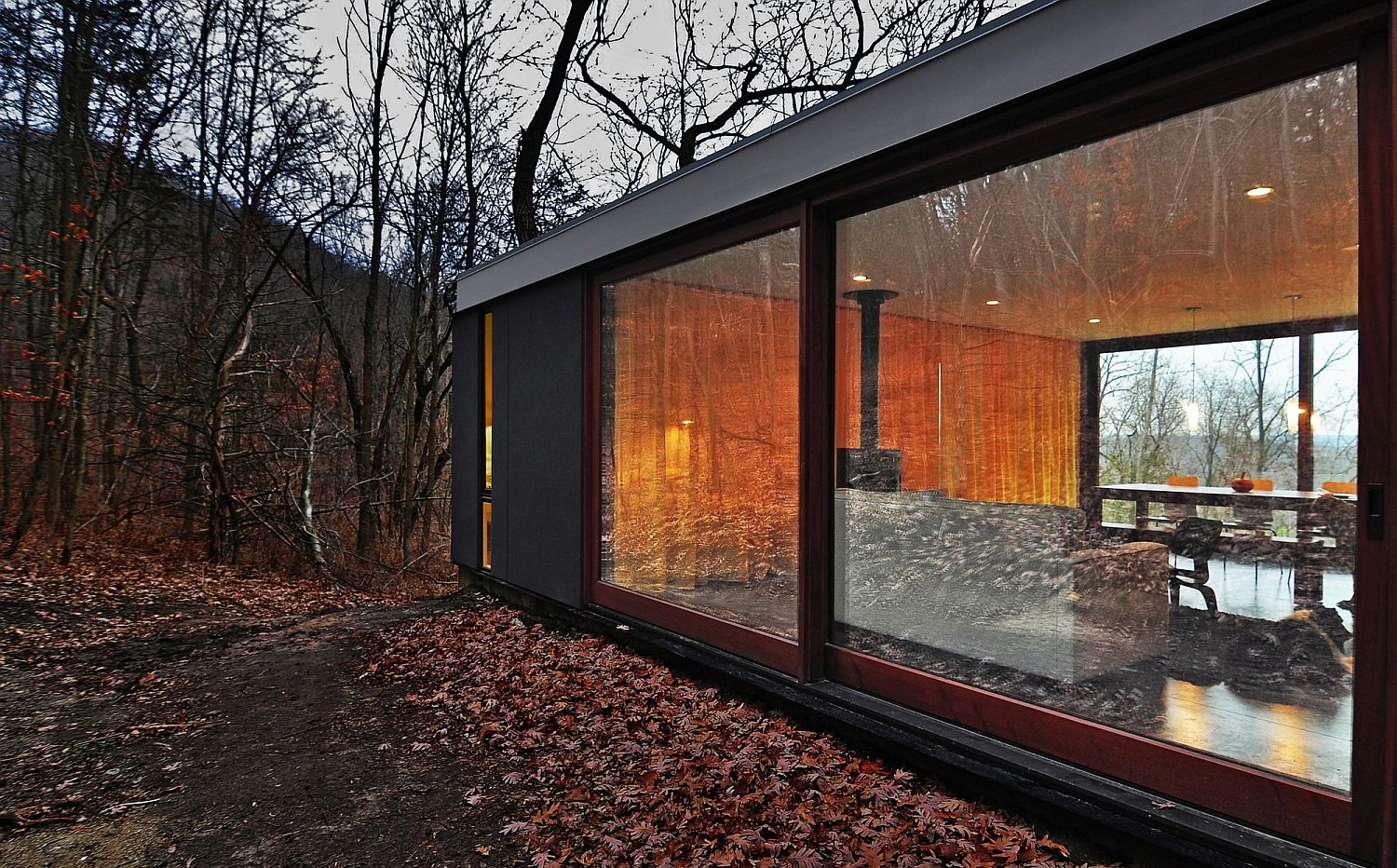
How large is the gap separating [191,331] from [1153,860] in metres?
9.96

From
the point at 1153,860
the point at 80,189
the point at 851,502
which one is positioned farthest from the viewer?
the point at 80,189

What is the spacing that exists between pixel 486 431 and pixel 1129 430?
512 cm

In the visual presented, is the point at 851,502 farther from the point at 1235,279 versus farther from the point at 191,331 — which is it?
the point at 191,331

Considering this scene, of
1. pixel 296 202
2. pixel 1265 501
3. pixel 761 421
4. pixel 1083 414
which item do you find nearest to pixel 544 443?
pixel 761 421

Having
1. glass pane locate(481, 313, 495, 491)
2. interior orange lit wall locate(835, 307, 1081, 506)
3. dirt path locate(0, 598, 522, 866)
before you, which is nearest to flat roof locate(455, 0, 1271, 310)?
interior orange lit wall locate(835, 307, 1081, 506)

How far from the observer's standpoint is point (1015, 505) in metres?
2.74

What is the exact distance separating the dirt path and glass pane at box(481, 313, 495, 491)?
1.92 m

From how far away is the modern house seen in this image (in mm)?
1908

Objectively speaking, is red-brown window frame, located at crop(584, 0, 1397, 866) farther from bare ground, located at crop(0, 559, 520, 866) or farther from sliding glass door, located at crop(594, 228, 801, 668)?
bare ground, located at crop(0, 559, 520, 866)

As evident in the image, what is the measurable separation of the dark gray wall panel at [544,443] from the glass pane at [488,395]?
0.58 feet

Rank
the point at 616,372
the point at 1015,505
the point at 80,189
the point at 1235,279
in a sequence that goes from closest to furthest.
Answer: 1. the point at 1235,279
2. the point at 1015,505
3. the point at 616,372
4. the point at 80,189

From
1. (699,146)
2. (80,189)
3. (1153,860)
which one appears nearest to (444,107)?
(699,146)

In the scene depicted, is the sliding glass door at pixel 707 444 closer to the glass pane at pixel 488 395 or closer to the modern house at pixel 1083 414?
the modern house at pixel 1083 414

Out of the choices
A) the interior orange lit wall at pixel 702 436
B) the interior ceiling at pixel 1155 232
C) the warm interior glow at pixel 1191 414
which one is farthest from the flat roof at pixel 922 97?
the warm interior glow at pixel 1191 414
